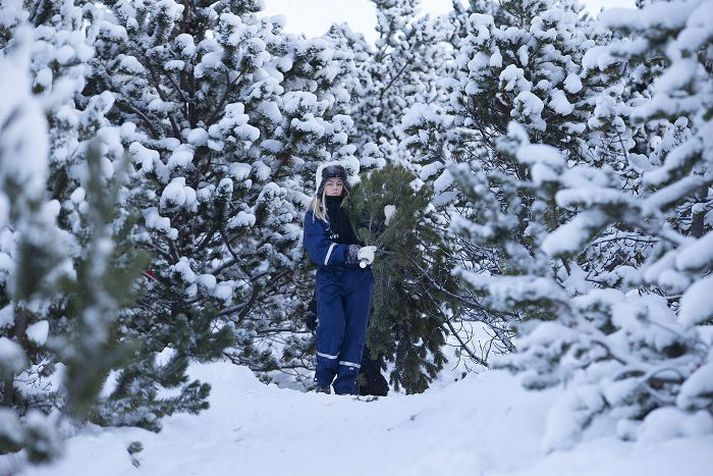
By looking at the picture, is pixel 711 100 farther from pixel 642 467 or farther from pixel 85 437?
pixel 85 437

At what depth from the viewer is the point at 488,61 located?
715cm

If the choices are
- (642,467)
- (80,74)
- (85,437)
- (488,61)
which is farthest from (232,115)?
(642,467)

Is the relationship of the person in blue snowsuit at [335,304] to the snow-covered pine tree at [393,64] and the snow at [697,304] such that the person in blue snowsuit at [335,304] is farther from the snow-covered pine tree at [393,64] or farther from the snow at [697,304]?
the snow-covered pine tree at [393,64]

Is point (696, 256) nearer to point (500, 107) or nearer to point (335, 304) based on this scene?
point (335, 304)

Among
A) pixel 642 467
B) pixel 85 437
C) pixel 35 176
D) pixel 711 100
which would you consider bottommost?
pixel 642 467

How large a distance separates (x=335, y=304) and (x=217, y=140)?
2.22m

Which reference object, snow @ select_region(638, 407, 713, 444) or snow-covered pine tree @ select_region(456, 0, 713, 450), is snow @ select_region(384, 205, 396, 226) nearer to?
snow-covered pine tree @ select_region(456, 0, 713, 450)

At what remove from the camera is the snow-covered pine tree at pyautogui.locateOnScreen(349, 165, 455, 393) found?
5.77m

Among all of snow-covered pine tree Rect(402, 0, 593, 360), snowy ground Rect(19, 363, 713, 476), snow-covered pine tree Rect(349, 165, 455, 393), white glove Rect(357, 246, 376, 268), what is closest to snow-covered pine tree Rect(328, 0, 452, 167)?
snow-covered pine tree Rect(402, 0, 593, 360)

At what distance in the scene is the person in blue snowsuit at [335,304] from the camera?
578 cm

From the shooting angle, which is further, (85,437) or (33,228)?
(85,437)

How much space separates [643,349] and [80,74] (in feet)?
8.63

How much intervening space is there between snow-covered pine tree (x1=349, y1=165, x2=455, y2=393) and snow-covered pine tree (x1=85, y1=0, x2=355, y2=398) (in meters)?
1.26

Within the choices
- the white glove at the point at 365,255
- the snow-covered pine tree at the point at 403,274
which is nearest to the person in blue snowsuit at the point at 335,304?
the white glove at the point at 365,255
